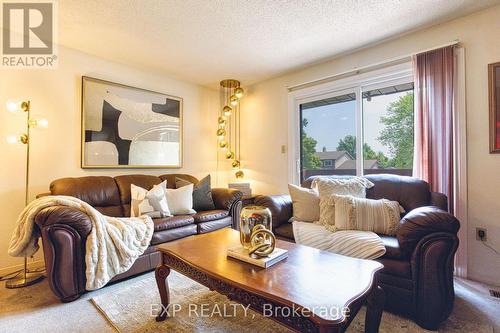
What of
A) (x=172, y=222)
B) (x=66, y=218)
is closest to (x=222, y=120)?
(x=172, y=222)

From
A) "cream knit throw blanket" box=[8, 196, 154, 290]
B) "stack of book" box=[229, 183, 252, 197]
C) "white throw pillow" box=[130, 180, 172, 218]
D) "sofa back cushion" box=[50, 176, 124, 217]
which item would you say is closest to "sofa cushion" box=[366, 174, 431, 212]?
"stack of book" box=[229, 183, 252, 197]

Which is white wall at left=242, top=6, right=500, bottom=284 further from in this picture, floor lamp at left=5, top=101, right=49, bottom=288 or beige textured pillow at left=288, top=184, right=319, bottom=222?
floor lamp at left=5, top=101, right=49, bottom=288

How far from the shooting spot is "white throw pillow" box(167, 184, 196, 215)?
2887 mm

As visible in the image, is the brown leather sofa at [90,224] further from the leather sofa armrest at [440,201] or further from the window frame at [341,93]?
the leather sofa armrest at [440,201]

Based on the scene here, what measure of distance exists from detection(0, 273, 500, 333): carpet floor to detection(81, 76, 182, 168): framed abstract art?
159 centimetres

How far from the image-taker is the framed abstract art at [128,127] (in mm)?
3037

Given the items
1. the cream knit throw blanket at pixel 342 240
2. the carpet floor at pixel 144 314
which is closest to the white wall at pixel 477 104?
the carpet floor at pixel 144 314

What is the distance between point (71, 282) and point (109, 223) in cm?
50

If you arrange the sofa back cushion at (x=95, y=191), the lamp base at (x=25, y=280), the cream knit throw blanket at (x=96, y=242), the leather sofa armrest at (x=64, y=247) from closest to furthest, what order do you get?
1. the leather sofa armrest at (x=64, y=247)
2. the cream knit throw blanket at (x=96, y=242)
3. the lamp base at (x=25, y=280)
4. the sofa back cushion at (x=95, y=191)

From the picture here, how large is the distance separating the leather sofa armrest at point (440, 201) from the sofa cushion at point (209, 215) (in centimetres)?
219

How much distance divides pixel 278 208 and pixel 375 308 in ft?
4.09

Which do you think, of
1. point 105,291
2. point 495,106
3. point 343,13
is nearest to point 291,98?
point 343,13

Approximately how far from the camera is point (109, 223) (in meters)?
2.19

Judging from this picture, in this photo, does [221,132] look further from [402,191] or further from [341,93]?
[402,191]
